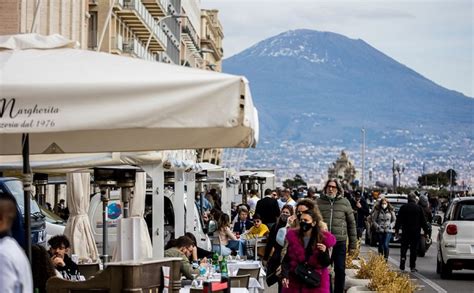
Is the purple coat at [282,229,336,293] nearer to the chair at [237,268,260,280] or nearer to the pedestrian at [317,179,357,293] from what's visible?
the chair at [237,268,260,280]

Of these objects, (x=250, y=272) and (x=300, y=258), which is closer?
(x=300, y=258)

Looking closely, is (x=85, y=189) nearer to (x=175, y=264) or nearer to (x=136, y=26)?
(x=175, y=264)

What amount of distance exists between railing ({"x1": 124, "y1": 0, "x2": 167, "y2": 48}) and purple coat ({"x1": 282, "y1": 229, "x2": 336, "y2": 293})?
169ft

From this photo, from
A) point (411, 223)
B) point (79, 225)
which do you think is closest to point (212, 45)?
point (411, 223)

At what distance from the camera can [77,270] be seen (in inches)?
655

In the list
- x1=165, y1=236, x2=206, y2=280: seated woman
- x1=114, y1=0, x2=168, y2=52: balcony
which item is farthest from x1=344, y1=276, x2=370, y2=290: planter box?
x1=114, y1=0, x2=168, y2=52: balcony

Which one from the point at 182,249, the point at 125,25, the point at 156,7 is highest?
the point at 156,7

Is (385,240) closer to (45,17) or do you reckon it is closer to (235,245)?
(235,245)

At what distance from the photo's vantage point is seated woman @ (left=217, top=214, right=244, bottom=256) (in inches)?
1081

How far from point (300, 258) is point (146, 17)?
6266cm

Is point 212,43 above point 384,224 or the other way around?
above

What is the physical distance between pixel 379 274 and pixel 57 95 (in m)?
12.7

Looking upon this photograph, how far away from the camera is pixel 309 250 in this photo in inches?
588

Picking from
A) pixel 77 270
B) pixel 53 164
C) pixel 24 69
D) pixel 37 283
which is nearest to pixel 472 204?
pixel 53 164
